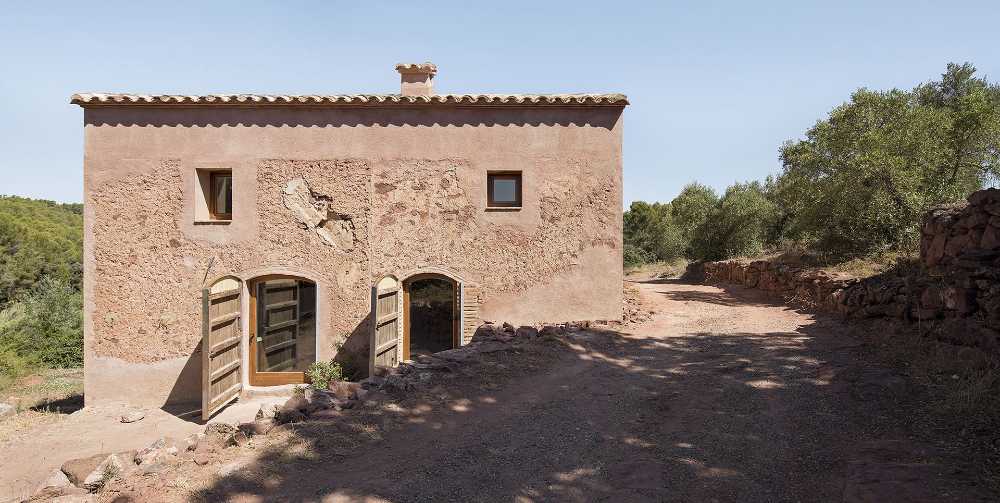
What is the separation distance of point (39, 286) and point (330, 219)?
18078 millimetres

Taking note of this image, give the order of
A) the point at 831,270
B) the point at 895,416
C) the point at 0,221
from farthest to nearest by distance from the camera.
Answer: the point at 0,221
the point at 831,270
the point at 895,416

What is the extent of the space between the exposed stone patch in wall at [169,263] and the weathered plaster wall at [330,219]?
25 mm

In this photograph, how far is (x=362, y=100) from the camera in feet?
29.3

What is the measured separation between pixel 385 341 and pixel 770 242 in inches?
703

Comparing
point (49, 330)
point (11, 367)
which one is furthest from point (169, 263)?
point (49, 330)

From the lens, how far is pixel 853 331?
7527 mm

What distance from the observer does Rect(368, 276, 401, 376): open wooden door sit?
7.61 metres

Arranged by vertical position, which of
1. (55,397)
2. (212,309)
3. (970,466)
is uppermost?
(212,309)

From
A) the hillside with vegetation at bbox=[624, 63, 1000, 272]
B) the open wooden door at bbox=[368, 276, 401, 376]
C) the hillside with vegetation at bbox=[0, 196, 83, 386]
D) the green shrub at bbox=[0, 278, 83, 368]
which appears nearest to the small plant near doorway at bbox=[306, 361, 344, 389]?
the open wooden door at bbox=[368, 276, 401, 376]

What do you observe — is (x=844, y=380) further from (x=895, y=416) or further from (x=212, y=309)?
(x=212, y=309)

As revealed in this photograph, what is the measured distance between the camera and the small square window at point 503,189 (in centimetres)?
917

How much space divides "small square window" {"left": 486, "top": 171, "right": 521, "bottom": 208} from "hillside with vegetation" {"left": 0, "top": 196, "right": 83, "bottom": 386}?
510 inches

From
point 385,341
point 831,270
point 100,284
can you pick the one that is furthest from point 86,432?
point 831,270

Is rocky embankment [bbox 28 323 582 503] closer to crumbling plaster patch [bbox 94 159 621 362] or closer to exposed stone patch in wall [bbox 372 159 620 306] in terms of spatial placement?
exposed stone patch in wall [bbox 372 159 620 306]
